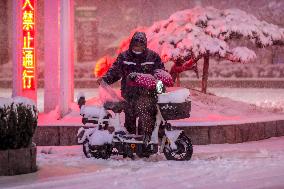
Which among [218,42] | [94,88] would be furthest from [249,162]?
[94,88]

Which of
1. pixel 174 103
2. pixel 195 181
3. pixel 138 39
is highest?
pixel 138 39

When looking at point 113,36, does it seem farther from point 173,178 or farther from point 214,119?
point 173,178

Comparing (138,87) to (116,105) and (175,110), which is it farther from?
(175,110)

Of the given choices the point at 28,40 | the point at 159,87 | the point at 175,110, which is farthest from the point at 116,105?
the point at 28,40

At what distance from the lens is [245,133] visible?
41.4 feet

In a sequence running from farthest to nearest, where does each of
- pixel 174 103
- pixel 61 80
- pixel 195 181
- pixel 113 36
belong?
1. pixel 113 36
2. pixel 61 80
3. pixel 174 103
4. pixel 195 181

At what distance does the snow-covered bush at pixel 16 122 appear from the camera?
8.89m

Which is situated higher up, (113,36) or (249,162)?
(113,36)

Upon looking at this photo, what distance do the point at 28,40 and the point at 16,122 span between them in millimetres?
5575

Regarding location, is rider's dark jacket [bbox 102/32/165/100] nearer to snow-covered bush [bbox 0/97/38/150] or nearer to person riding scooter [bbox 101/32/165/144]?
person riding scooter [bbox 101/32/165/144]

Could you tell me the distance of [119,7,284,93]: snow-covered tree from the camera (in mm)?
14211

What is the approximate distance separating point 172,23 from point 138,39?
192 inches

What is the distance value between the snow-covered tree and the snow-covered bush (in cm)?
558

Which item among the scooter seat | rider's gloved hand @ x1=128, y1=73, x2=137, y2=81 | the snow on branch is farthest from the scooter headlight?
the snow on branch
